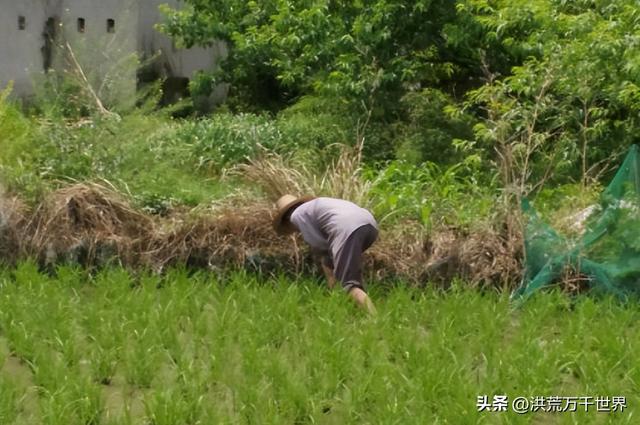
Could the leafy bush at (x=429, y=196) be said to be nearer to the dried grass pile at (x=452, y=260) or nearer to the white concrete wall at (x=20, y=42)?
the dried grass pile at (x=452, y=260)

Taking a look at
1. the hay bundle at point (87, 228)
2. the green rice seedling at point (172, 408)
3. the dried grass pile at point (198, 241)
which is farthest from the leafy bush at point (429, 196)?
the green rice seedling at point (172, 408)

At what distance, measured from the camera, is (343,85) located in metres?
9.19

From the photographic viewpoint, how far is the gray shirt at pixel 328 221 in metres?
6.29

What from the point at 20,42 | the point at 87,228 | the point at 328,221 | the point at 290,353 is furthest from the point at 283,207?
the point at 20,42

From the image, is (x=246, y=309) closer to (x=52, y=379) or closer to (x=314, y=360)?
(x=314, y=360)

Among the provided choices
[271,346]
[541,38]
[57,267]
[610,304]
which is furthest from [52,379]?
[541,38]

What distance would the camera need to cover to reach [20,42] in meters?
12.7

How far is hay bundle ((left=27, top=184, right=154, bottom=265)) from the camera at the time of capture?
7.20m

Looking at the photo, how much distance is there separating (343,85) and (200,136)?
1348 millimetres

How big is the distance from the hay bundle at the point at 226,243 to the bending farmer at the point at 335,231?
424 millimetres

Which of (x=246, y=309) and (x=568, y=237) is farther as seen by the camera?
(x=568, y=237)

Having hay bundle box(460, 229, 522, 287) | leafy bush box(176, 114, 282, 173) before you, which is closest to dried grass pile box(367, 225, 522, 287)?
hay bundle box(460, 229, 522, 287)

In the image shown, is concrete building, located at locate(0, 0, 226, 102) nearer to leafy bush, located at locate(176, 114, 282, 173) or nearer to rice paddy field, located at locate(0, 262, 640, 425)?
leafy bush, located at locate(176, 114, 282, 173)

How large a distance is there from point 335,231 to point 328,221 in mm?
95
